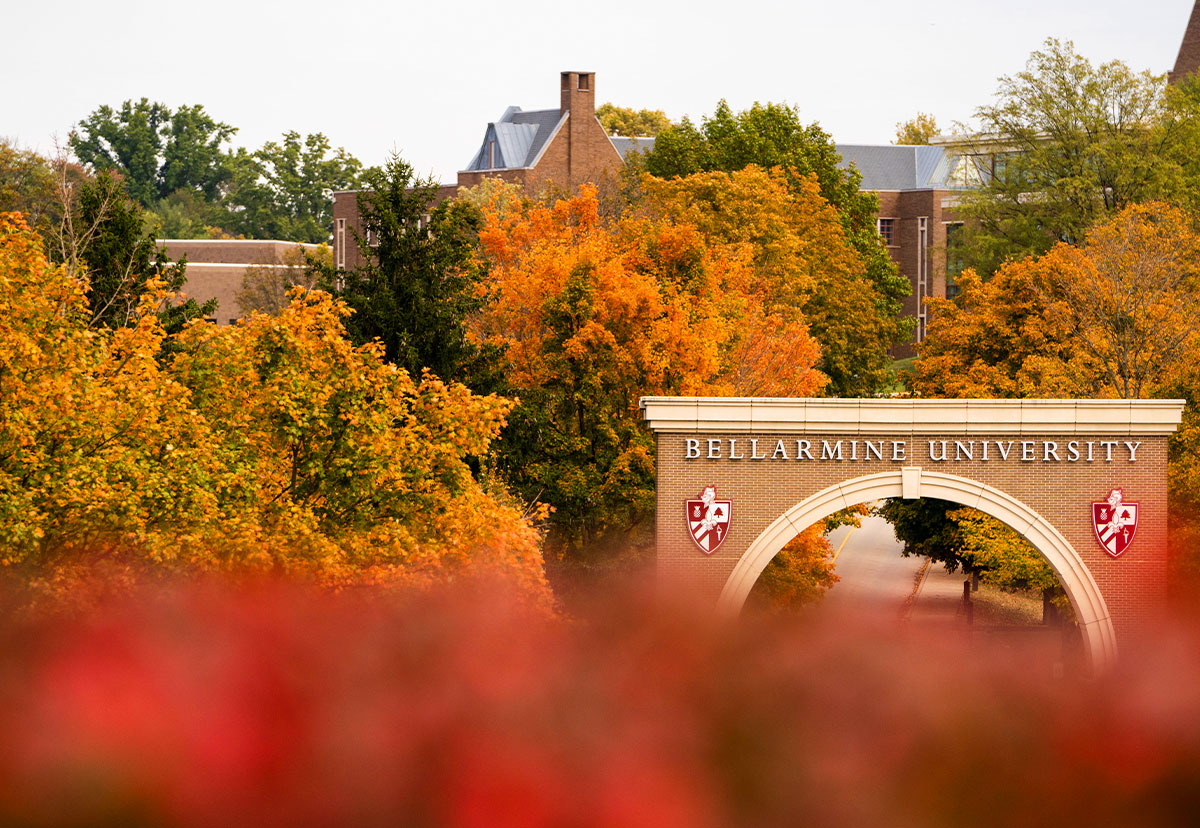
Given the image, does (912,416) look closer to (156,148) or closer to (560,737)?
(560,737)

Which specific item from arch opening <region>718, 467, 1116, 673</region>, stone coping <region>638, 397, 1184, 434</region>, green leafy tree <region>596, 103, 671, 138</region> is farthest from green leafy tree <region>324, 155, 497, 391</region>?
green leafy tree <region>596, 103, 671, 138</region>

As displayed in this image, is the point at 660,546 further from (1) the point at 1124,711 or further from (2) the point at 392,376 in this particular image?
(1) the point at 1124,711

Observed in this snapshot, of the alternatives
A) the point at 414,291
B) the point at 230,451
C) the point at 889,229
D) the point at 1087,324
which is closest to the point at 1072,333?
the point at 1087,324

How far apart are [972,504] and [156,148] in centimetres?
12927

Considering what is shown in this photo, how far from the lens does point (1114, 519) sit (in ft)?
98.6

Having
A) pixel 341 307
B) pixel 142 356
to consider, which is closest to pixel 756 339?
pixel 341 307

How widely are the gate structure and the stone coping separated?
2cm

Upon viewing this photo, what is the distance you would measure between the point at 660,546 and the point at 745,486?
6.33 ft

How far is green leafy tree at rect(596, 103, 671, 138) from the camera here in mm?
123500

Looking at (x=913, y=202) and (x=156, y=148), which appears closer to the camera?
(x=913, y=202)

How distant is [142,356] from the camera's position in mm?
22344

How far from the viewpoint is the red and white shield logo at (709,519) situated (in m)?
29.8

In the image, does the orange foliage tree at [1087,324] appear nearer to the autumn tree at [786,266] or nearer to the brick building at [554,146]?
the autumn tree at [786,266]

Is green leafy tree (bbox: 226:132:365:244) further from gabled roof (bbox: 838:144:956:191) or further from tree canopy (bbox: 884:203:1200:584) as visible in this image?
tree canopy (bbox: 884:203:1200:584)
